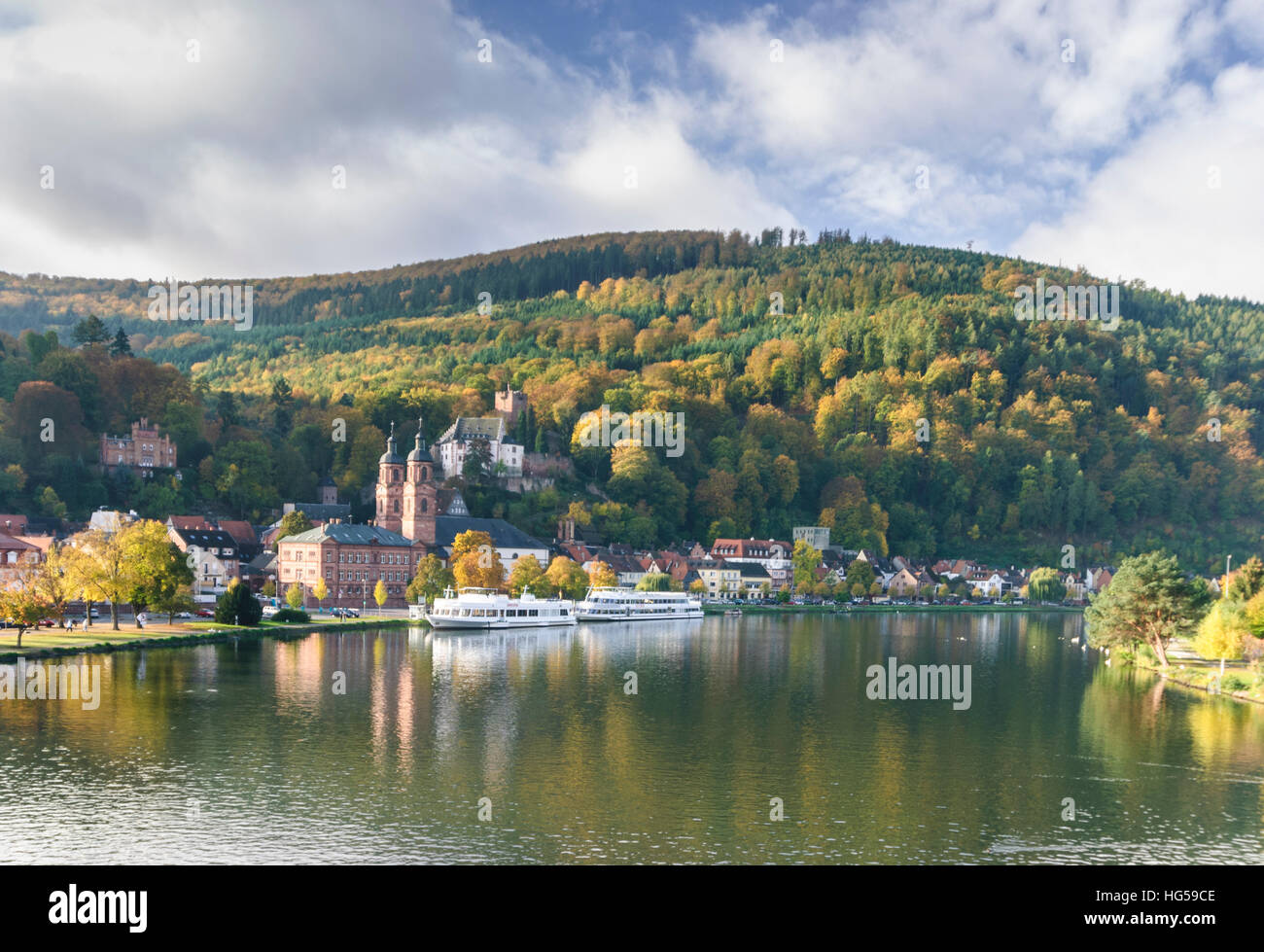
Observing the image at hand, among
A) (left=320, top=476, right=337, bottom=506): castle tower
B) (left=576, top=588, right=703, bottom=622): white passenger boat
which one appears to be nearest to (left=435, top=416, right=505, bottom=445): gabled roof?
(left=320, top=476, right=337, bottom=506): castle tower

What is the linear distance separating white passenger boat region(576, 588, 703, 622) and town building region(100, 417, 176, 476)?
4387 cm

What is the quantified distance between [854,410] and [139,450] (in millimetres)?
99420

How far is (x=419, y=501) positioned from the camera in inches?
4092

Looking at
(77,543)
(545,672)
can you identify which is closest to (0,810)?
(545,672)

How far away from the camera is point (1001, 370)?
179 meters

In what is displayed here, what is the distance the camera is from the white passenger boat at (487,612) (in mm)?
81019

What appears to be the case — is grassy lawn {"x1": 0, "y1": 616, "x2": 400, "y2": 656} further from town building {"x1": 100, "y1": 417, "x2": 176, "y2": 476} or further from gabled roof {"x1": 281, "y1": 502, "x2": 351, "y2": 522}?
town building {"x1": 100, "y1": 417, "x2": 176, "y2": 476}

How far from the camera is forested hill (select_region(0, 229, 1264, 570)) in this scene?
457ft

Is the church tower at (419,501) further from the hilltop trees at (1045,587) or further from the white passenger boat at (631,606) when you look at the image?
the hilltop trees at (1045,587)

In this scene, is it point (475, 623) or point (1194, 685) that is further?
point (475, 623)

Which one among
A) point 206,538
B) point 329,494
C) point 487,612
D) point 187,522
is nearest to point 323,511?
point 329,494

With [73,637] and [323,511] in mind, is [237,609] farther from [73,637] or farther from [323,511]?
[323,511]

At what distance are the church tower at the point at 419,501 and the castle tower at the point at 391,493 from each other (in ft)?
2.81

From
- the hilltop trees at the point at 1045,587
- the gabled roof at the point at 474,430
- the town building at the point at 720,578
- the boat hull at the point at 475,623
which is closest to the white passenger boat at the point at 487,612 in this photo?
the boat hull at the point at 475,623
